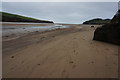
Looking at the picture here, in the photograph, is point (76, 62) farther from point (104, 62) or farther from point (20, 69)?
point (20, 69)

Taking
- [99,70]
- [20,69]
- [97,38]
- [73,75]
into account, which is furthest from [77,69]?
[97,38]

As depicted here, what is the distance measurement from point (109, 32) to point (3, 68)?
517cm

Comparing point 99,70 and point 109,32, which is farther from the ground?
point 109,32

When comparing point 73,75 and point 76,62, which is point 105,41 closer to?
point 76,62

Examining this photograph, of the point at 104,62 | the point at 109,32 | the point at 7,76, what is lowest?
the point at 7,76

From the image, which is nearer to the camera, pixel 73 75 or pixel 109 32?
pixel 73 75

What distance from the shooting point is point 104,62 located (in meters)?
3.40

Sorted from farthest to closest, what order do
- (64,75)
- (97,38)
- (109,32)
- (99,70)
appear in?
(97,38) → (109,32) → (99,70) → (64,75)

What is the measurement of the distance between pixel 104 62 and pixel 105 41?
3164 millimetres

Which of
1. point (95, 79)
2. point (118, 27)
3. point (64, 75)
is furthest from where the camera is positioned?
point (118, 27)

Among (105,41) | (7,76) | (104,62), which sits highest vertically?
(105,41)

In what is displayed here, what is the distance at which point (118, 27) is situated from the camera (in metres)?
5.59

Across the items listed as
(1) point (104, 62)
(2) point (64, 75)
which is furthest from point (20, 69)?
(1) point (104, 62)

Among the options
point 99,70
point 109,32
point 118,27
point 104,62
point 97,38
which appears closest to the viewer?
point 99,70
